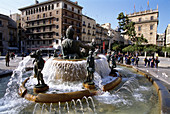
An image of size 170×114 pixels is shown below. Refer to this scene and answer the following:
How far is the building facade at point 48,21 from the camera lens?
36.8 meters

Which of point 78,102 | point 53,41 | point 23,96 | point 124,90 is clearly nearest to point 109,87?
point 124,90

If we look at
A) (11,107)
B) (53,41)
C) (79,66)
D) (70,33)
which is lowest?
(11,107)

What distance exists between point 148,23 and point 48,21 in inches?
1560

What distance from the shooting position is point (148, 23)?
45.8 m

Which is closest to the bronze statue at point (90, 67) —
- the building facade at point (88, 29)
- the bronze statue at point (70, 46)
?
the bronze statue at point (70, 46)

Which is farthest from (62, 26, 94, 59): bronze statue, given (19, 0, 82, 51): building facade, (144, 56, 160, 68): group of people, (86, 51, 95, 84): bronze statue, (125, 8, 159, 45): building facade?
(125, 8, 159, 45): building facade

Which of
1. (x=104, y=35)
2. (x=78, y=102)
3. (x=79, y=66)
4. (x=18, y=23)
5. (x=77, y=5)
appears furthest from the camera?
(x=104, y=35)

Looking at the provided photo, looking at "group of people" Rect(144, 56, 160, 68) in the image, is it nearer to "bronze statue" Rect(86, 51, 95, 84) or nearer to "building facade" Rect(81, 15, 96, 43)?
"bronze statue" Rect(86, 51, 95, 84)

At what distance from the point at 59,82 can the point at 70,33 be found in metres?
3.52

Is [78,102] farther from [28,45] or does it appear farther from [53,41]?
[28,45]

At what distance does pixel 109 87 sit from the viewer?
5.66 metres

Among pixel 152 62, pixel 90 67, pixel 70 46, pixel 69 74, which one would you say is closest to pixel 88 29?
pixel 152 62

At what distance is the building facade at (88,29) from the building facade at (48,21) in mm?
2427

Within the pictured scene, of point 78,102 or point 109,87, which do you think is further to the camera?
point 109,87
